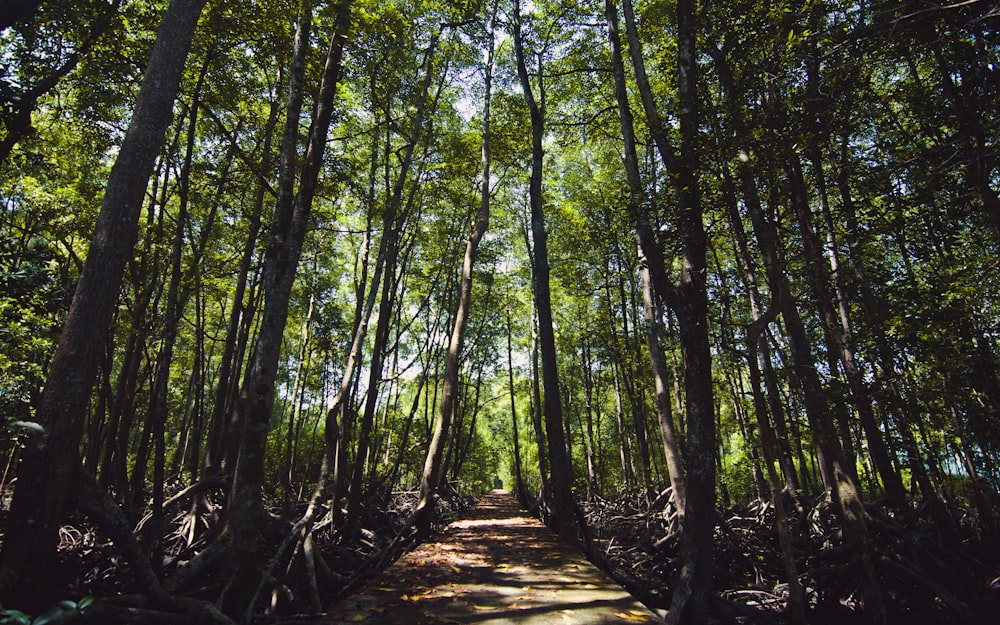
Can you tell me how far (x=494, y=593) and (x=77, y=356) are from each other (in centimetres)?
398

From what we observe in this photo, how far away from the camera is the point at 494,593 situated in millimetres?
4195

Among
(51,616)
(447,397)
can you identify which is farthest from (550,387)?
(51,616)

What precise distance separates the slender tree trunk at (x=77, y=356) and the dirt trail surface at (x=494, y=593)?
1.96 m

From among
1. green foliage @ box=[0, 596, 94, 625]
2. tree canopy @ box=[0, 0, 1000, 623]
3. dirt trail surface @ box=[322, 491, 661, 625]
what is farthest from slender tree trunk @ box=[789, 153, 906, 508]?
green foliage @ box=[0, 596, 94, 625]

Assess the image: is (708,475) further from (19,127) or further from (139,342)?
(139,342)

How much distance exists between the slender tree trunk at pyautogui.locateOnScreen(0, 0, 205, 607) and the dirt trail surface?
196 cm

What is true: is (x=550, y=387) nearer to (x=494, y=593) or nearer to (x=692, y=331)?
(x=692, y=331)

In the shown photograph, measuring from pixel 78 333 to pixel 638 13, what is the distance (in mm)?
10409

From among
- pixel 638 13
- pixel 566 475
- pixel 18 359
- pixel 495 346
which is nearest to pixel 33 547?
pixel 566 475

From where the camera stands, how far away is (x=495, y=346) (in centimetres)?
2283

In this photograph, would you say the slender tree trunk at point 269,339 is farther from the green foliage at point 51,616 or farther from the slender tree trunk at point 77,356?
the green foliage at point 51,616

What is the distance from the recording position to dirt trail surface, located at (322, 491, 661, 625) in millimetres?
3434

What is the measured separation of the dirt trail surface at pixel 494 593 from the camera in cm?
343

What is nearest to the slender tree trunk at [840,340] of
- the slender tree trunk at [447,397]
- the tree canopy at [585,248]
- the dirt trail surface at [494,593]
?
the tree canopy at [585,248]
